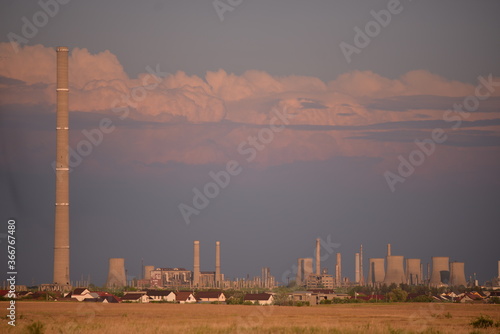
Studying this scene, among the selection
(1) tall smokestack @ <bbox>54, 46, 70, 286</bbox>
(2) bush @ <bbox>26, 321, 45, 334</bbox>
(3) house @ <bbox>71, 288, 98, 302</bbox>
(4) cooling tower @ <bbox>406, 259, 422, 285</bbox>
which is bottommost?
(4) cooling tower @ <bbox>406, 259, 422, 285</bbox>

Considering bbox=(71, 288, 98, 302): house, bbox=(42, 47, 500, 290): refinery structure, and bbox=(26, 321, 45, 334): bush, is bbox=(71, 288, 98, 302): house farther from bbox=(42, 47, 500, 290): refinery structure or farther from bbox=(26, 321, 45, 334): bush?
bbox=(26, 321, 45, 334): bush

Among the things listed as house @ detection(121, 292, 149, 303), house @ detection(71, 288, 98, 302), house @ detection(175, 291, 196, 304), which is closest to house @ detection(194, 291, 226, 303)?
house @ detection(175, 291, 196, 304)

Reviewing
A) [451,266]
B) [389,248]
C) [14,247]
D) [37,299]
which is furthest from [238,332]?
[389,248]

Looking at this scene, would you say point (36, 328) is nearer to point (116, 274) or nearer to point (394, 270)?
point (116, 274)

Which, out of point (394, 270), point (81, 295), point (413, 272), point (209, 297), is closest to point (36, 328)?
point (81, 295)

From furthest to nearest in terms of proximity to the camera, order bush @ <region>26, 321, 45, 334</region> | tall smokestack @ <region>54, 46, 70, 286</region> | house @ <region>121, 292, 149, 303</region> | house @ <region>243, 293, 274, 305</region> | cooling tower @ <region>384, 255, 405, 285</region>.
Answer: cooling tower @ <region>384, 255, 405, 285</region> → house @ <region>243, 293, 274, 305</region> → house @ <region>121, 292, 149, 303</region> → tall smokestack @ <region>54, 46, 70, 286</region> → bush @ <region>26, 321, 45, 334</region>

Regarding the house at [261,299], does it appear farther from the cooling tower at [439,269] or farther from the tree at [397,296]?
the cooling tower at [439,269]
